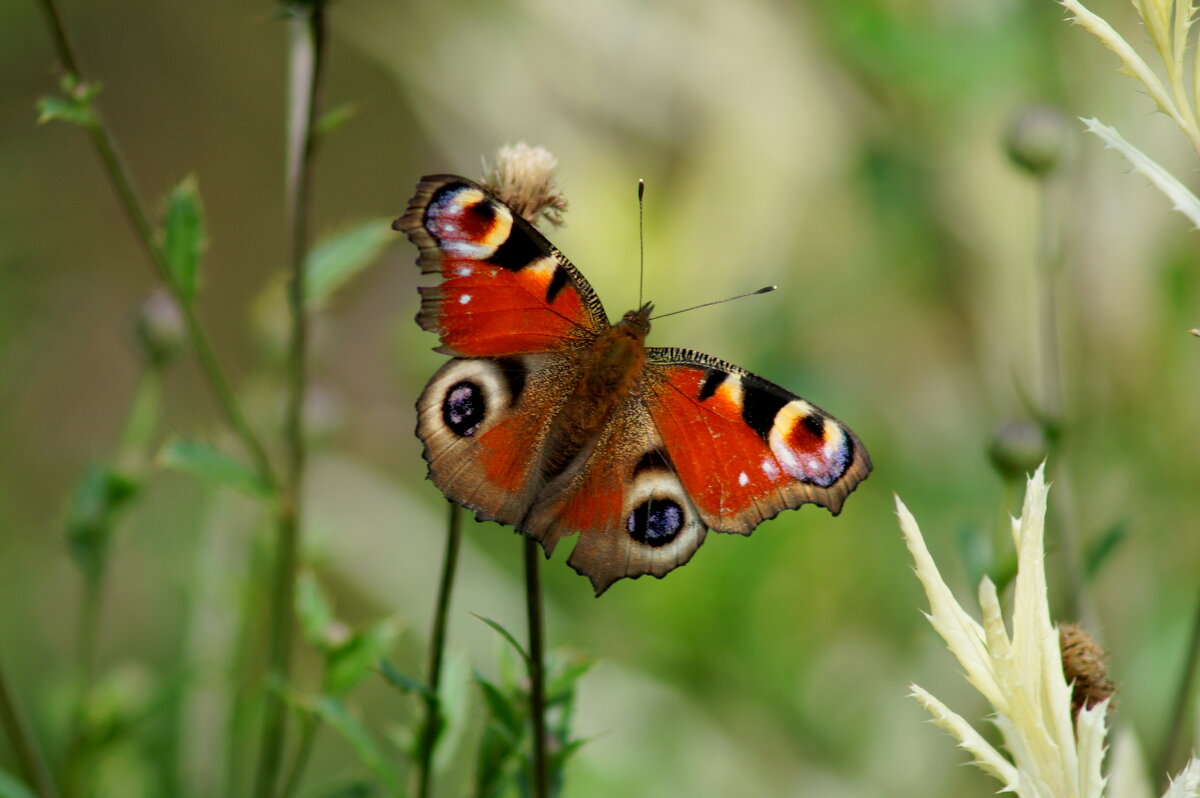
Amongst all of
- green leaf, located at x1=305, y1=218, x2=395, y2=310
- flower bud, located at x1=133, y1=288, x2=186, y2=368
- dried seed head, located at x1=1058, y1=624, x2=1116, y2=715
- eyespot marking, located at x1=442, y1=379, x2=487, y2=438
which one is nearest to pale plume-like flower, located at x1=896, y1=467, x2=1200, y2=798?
dried seed head, located at x1=1058, y1=624, x2=1116, y2=715

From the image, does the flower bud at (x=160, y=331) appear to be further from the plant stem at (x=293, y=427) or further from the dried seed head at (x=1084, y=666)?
the dried seed head at (x=1084, y=666)

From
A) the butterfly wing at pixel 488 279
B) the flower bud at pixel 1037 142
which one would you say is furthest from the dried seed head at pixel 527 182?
the flower bud at pixel 1037 142

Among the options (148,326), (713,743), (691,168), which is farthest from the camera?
(691,168)

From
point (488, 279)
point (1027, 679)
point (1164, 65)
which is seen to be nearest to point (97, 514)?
point (488, 279)

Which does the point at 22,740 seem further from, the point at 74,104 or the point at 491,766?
the point at 74,104

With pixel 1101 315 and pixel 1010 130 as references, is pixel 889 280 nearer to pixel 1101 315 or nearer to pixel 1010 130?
pixel 1101 315

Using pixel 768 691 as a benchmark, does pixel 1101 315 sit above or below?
above

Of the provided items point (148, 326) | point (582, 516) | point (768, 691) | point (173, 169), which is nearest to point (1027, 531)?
point (582, 516)
